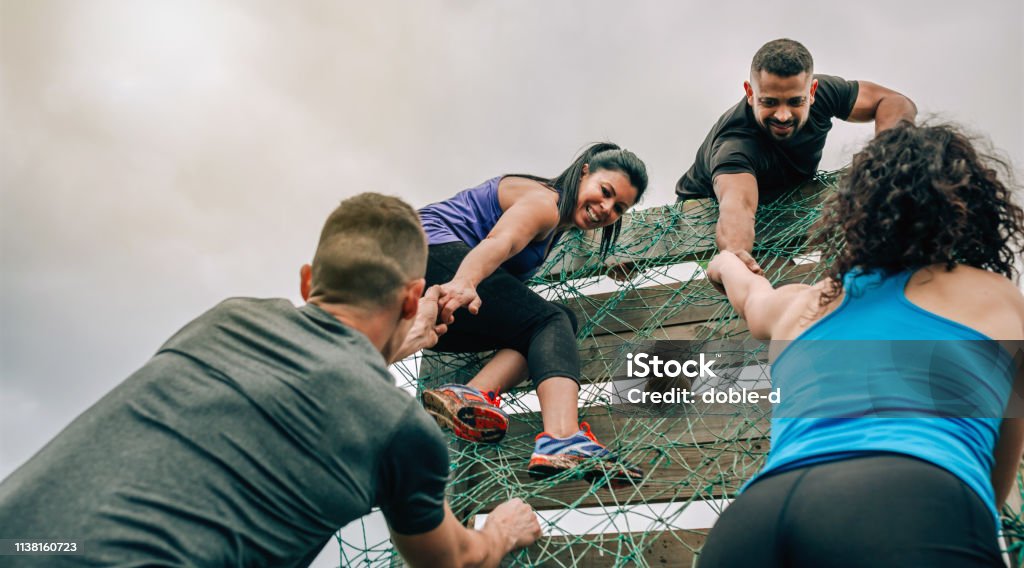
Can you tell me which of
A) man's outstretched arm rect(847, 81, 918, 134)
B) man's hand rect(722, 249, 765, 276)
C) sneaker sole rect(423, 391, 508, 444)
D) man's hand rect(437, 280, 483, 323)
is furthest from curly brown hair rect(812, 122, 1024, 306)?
man's outstretched arm rect(847, 81, 918, 134)

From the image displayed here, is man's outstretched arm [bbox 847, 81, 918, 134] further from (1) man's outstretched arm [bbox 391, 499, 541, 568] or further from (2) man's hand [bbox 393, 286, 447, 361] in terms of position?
(1) man's outstretched arm [bbox 391, 499, 541, 568]

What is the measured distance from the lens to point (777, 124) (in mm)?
2732

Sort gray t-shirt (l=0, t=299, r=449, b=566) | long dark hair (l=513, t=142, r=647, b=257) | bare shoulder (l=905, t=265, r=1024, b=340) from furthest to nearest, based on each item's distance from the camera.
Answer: long dark hair (l=513, t=142, r=647, b=257), bare shoulder (l=905, t=265, r=1024, b=340), gray t-shirt (l=0, t=299, r=449, b=566)

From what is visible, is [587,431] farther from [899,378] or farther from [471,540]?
[899,378]

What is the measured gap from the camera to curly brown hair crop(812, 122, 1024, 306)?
127cm

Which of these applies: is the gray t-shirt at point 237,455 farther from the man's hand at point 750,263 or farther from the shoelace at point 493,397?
the man's hand at point 750,263

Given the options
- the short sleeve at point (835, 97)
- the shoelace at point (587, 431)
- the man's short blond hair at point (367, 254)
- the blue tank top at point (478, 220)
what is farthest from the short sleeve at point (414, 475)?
the short sleeve at point (835, 97)

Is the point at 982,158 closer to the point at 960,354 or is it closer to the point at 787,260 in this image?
the point at 960,354

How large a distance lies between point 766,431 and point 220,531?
1487mm

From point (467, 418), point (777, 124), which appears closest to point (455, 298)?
point (467, 418)

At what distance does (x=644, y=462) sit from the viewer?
7.11 feet

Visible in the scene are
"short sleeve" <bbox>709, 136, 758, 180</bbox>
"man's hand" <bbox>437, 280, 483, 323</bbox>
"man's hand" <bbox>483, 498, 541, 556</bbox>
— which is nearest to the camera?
Answer: "man's hand" <bbox>483, 498, 541, 556</bbox>

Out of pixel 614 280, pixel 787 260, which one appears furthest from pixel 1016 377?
pixel 614 280

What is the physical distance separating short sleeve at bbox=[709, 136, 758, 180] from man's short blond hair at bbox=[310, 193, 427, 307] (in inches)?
63.0
